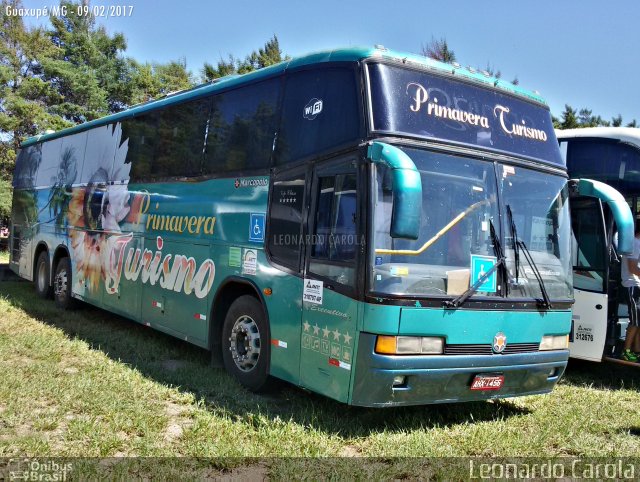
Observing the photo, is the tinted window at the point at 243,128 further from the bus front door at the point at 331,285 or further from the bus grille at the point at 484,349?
the bus grille at the point at 484,349

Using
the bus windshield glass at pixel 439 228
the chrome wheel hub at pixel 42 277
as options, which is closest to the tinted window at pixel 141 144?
the chrome wheel hub at pixel 42 277

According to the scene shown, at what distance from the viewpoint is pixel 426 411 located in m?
6.10

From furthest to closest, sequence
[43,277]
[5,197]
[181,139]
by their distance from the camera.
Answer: [5,197] → [43,277] → [181,139]

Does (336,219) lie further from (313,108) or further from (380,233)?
(313,108)

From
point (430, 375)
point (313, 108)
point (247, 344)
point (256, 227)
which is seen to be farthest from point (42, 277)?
point (430, 375)

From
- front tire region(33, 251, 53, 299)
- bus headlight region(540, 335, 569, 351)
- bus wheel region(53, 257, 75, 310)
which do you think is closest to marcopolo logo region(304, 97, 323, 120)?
bus headlight region(540, 335, 569, 351)

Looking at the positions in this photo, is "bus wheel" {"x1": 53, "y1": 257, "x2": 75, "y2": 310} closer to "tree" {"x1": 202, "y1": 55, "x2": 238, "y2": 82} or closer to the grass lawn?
the grass lawn

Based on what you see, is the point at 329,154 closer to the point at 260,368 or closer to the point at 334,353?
the point at 334,353

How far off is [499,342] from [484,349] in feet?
0.60

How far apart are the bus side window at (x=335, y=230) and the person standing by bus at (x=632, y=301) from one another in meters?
4.28

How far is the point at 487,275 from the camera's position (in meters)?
5.28

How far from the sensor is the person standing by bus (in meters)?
7.52

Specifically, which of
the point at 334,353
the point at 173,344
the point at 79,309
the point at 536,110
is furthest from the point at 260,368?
the point at 79,309

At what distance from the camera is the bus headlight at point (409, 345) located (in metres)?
4.91
